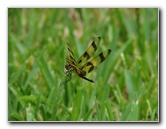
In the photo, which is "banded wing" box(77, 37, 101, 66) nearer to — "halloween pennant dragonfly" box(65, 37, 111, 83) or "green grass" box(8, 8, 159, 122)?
"halloween pennant dragonfly" box(65, 37, 111, 83)

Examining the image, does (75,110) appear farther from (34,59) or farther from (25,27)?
(25,27)

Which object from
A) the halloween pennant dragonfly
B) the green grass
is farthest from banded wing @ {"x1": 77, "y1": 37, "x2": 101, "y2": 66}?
the green grass

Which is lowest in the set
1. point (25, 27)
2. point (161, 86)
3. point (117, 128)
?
point (117, 128)

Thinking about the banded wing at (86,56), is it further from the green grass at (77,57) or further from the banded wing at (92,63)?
the green grass at (77,57)

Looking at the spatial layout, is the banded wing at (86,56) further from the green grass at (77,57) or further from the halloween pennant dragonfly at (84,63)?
the green grass at (77,57)

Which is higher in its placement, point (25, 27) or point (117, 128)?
point (25, 27)

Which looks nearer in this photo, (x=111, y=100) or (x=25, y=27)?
(x=111, y=100)

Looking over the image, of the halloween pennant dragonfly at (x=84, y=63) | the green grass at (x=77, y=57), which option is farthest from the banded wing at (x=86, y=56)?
the green grass at (x=77, y=57)
